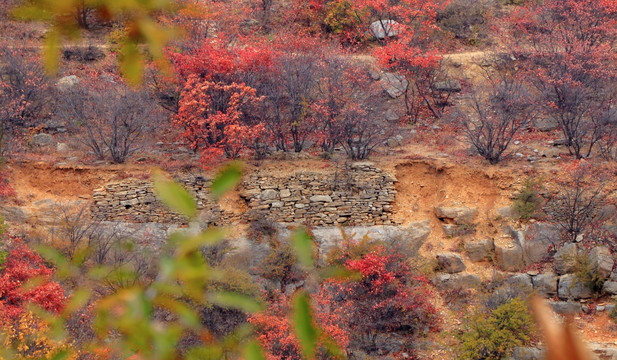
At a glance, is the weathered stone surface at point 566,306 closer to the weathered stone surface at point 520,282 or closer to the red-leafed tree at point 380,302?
the weathered stone surface at point 520,282

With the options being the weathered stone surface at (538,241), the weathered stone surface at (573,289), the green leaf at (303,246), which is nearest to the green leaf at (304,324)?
the green leaf at (303,246)

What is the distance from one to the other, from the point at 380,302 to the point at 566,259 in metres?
4.56

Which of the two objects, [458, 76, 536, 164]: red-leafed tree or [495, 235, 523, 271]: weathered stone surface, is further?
[458, 76, 536, 164]: red-leafed tree

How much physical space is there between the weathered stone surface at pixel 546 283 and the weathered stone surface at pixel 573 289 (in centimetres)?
13

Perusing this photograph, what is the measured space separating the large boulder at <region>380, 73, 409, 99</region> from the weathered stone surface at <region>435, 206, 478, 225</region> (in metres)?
5.28

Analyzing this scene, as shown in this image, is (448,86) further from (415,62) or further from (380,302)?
(380,302)

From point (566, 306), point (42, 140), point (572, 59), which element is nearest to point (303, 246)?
point (566, 306)

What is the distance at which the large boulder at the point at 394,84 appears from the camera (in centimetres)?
2027

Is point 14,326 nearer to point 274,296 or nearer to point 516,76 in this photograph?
point 274,296

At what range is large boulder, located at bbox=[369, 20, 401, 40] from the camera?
22922mm

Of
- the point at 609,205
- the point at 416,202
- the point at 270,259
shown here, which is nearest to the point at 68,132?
the point at 270,259

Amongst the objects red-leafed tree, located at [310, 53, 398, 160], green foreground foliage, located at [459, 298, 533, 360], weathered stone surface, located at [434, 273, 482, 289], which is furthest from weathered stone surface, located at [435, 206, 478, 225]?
green foreground foliage, located at [459, 298, 533, 360]

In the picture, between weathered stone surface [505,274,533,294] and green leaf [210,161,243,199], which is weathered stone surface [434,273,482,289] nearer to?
weathered stone surface [505,274,533,294]

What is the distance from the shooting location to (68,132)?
17.5 meters
